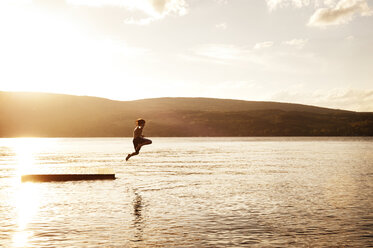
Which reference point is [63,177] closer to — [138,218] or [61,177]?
[61,177]

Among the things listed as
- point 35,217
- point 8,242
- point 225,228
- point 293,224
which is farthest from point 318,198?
point 8,242

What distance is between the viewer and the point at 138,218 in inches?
828

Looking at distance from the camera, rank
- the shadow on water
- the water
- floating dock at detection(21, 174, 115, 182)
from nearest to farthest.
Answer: the water, the shadow on water, floating dock at detection(21, 174, 115, 182)

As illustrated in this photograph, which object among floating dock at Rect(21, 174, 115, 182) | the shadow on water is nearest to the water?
the shadow on water

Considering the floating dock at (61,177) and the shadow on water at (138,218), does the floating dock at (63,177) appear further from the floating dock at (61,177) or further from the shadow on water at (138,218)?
the shadow on water at (138,218)

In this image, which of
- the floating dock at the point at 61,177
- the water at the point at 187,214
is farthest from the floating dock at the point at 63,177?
the water at the point at 187,214

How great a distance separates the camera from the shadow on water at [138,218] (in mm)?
17312

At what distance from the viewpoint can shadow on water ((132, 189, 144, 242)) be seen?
17.3 meters

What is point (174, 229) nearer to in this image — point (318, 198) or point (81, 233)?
point (81, 233)

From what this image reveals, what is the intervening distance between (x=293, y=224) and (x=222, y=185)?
1503 cm

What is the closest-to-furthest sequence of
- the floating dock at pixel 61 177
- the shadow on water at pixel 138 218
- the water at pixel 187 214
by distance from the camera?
the water at pixel 187 214, the shadow on water at pixel 138 218, the floating dock at pixel 61 177

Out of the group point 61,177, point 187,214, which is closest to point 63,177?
point 61,177

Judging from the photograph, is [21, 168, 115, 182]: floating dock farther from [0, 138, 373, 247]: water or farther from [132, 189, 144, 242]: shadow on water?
[132, 189, 144, 242]: shadow on water

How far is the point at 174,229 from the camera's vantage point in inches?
731
